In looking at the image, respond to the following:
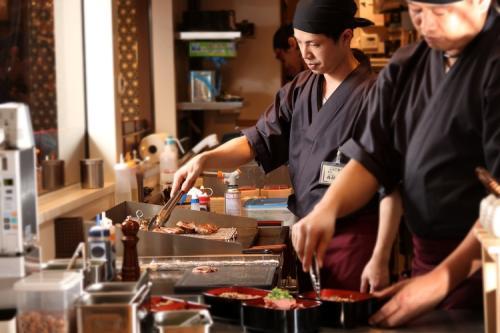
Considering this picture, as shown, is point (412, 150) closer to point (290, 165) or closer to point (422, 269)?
point (422, 269)

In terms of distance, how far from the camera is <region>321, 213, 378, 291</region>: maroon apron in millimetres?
3455

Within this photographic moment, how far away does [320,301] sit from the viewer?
7.94 ft

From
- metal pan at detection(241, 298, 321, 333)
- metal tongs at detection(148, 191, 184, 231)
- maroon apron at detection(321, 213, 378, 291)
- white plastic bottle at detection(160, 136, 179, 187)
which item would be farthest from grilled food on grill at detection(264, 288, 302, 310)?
white plastic bottle at detection(160, 136, 179, 187)

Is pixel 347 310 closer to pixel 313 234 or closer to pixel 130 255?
pixel 313 234

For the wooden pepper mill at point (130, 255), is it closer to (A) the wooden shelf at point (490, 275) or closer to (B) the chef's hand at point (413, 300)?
(B) the chef's hand at point (413, 300)

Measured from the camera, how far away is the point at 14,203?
235cm

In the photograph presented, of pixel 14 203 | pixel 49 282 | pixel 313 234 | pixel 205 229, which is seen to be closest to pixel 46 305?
pixel 49 282

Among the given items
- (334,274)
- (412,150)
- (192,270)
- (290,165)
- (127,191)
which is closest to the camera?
(412,150)

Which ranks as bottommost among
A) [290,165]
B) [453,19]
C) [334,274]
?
[334,274]

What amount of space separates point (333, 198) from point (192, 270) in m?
0.74

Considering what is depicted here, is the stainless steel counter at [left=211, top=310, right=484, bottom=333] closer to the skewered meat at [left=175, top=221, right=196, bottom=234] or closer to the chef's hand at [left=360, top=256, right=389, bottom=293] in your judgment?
the chef's hand at [left=360, top=256, right=389, bottom=293]

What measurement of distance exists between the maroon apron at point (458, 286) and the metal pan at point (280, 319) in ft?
1.21

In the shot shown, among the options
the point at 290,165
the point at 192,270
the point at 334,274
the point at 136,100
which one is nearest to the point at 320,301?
the point at 192,270

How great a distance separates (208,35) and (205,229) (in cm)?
345
